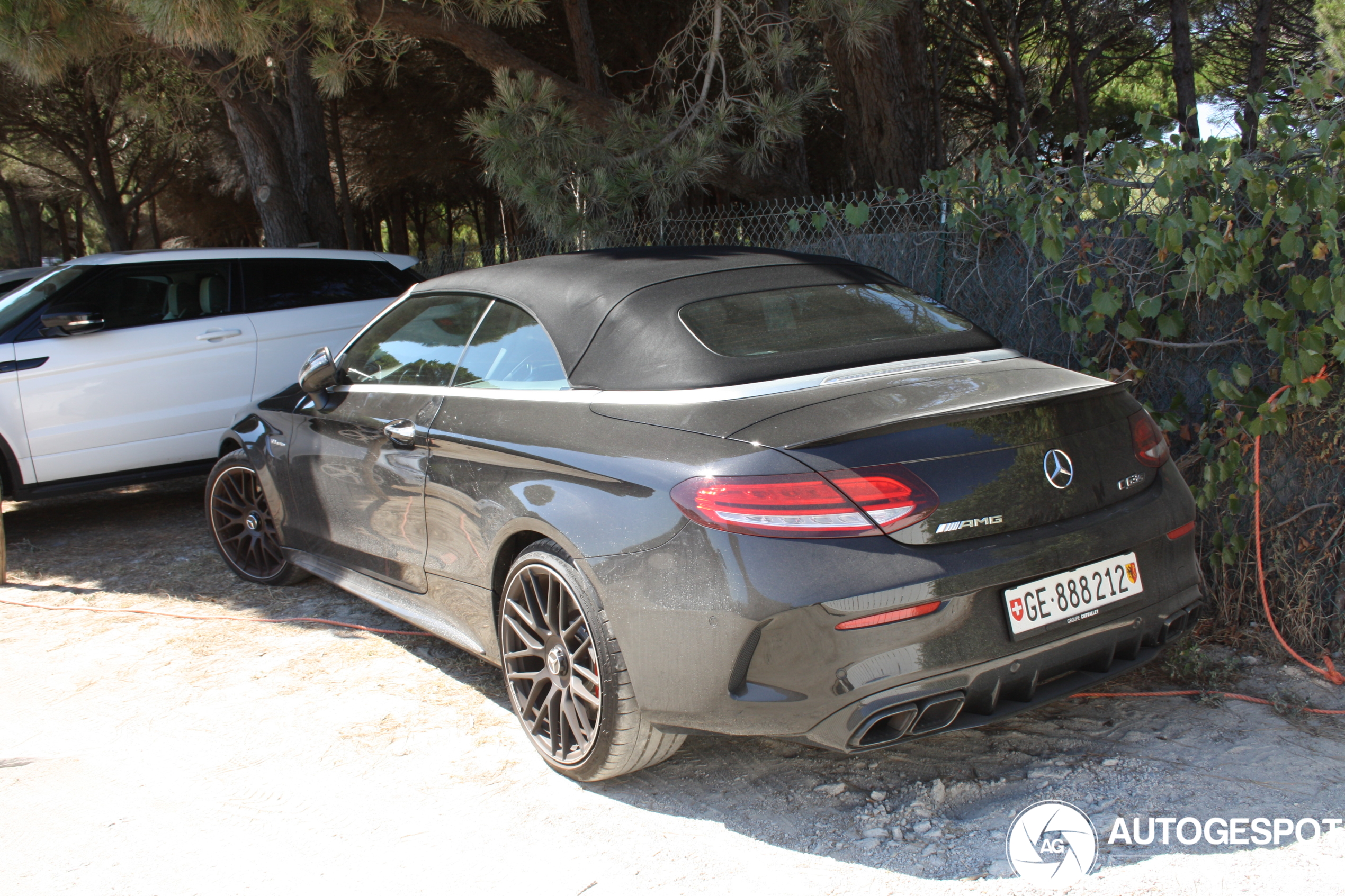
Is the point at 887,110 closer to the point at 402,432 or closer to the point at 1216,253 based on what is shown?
the point at 1216,253

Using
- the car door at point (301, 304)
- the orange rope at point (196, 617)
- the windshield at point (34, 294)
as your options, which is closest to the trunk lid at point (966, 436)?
the orange rope at point (196, 617)

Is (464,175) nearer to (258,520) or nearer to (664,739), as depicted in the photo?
(258,520)

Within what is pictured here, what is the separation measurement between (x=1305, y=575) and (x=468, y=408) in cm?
296

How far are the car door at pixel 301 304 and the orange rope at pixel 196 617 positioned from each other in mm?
1990

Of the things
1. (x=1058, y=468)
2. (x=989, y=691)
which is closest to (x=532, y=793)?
(x=989, y=691)

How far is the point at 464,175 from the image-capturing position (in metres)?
17.9

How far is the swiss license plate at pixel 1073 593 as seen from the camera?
2.58m

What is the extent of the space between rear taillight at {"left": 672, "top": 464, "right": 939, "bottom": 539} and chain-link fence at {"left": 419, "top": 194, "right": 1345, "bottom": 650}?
1842 millimetres

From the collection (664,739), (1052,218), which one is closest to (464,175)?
(1052,218)

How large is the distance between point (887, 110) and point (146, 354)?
5.91 metres

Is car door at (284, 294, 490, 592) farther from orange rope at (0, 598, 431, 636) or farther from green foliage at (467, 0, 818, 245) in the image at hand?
green foliage at (467, 0, 818, 245)

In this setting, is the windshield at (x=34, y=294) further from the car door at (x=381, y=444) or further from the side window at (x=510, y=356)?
the side window at (x=510, y=356)

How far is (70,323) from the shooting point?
6047 mm

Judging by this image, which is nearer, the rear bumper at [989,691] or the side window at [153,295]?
the rear bumper at [989,691]
